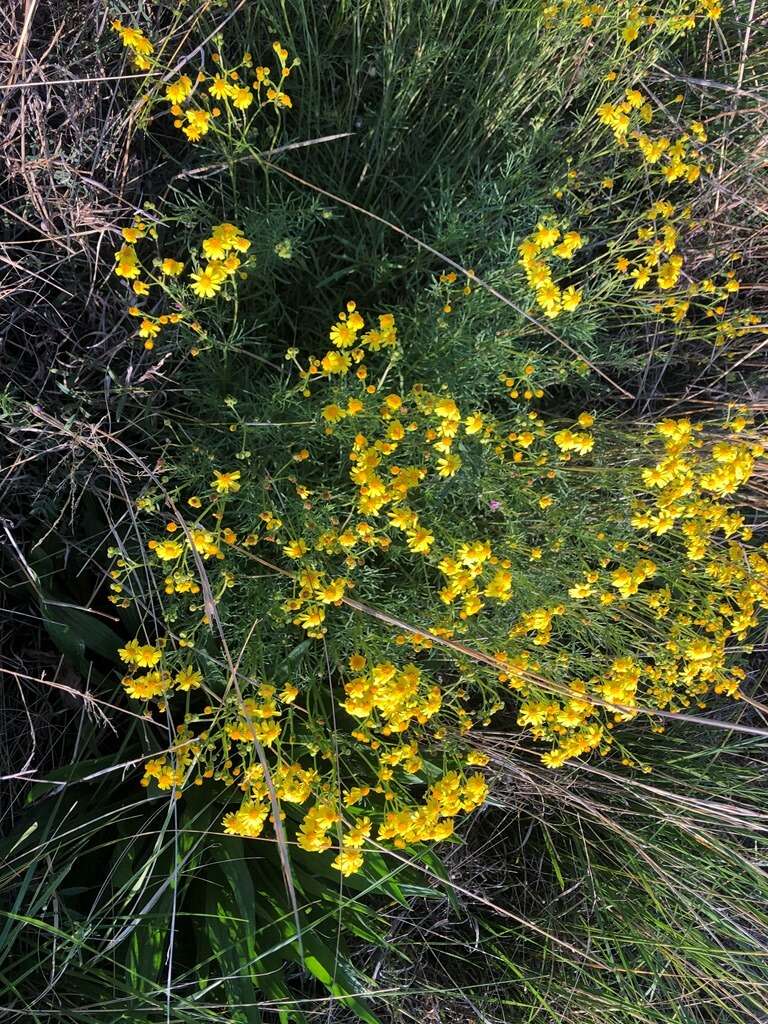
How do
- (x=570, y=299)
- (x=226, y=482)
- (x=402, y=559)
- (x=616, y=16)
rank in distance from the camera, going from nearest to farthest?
(x=226, y=482)
(x=570, y=299)
(x=616, y=16)
(x=402, y=559)

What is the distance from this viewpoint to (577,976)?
120 inches

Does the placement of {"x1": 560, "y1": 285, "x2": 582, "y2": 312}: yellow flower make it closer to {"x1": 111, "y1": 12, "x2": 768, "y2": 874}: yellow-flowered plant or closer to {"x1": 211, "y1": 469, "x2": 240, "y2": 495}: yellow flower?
{"x1": 111, "y1": 12, "x2": 768, "y2": 874}: yellow-flowered plant

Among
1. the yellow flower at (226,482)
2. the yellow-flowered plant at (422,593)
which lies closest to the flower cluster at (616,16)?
the yellow-flowered plant at (422,593)

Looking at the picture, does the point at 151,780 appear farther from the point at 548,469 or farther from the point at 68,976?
the point at 548,469

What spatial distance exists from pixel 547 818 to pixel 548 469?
184 cm

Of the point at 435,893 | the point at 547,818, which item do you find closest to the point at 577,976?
the point at 547,818

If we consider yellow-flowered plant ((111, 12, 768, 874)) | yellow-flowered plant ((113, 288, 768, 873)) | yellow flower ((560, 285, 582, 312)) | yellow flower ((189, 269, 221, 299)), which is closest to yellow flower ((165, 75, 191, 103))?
yellow-flowered plant ((111, 12, 768, 874))

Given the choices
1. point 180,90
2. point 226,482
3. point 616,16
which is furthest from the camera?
point 616,16

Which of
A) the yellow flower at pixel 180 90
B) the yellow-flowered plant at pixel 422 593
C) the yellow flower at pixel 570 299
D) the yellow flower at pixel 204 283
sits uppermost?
the yellow flower at pixel 180 90

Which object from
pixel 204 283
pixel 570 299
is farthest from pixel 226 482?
pixel 570 299

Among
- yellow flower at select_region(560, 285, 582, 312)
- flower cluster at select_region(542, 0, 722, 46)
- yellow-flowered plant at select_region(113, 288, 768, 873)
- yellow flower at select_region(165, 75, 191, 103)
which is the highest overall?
flower cluster at select_region(542, 0, 722, 46)

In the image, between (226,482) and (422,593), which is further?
(422,593)

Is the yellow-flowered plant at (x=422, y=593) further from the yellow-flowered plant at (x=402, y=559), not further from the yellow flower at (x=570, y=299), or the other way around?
the yellow flower at (x=570, y=299)

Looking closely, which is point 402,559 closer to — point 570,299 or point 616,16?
point 570,299
